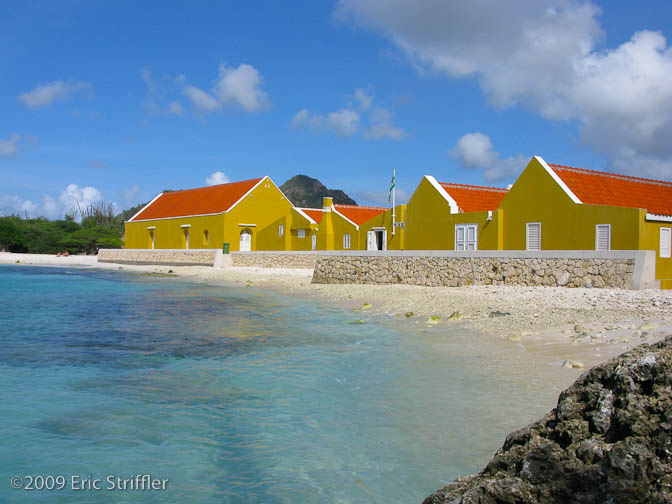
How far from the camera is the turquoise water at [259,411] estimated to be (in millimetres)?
5500

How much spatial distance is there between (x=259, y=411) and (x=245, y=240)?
45.4 m

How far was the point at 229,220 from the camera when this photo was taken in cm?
5022

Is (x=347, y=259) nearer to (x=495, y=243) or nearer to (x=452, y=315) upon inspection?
(x=495, y=243)

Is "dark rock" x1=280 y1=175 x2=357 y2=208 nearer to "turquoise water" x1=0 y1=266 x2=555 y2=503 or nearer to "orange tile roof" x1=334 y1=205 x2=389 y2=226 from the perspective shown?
"orange tile roof" x1=334 y1=205 x2=389 y2=226

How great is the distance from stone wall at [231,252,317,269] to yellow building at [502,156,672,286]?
655 inches

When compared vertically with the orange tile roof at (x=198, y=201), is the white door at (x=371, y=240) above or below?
below

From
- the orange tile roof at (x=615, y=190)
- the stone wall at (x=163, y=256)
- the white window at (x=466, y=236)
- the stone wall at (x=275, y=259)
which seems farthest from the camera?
the stone wall at (x=163, y=256)

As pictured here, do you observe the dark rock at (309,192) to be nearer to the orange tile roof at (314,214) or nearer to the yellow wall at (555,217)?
the orange tile roof at (314,214)

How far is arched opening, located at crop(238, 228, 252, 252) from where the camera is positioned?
170ft

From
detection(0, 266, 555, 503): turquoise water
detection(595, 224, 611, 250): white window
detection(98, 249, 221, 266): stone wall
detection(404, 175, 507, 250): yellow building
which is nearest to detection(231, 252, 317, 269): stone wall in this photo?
detection(98, 249, 221, 266): stone wall

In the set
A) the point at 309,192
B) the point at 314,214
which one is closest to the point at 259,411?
the point at 314,214

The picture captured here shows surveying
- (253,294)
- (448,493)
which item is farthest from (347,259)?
(448,493)

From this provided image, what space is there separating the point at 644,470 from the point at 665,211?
2557 centimetres

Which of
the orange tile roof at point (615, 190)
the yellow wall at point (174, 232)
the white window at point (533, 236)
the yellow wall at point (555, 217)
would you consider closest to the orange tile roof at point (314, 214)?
the yellow wall at point (174, 232)
